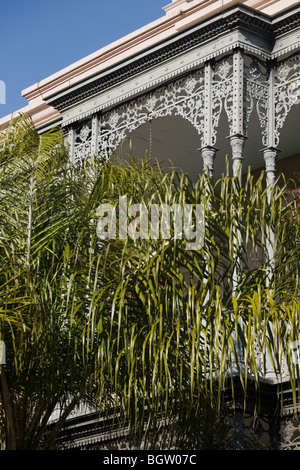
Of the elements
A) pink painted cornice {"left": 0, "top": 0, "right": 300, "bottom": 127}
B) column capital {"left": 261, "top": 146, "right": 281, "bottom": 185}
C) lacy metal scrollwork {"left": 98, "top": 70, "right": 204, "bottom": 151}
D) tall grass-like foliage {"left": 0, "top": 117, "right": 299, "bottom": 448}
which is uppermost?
pink painted cornice {"left": 0, "top": 0, "right": 300, "bottom": 127}

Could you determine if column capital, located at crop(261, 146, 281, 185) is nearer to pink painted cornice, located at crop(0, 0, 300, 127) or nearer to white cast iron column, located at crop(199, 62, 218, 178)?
white cast iron column, located at crop(199, 62, 218, 178)

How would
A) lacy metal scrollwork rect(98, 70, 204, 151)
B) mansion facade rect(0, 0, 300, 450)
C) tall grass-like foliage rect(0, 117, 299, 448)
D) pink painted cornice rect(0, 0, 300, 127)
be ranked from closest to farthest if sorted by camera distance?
1. tall grass-like foliage rect(0, 117, 299, 448)
2. mansion facade rect(0, 0, 300, 450)
3. lacy metal scrollwork rect(98, 70, 204, 151)
4. pink painted cornice rect(0, 0, 300, 127)

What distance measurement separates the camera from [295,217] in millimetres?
8844

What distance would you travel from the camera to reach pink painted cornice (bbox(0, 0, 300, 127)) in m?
11.9

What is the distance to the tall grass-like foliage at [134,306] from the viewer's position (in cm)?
767

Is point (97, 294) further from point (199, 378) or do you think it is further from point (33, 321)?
point (199, 378)

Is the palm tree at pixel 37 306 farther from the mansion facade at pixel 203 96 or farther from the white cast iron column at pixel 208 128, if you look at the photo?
the white cast iron column at pixel 208 128

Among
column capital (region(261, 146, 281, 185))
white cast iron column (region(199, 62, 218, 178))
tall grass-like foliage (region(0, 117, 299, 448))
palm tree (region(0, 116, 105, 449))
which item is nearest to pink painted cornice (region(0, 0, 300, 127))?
white cast iron column (region(199, 62, 218, 178))

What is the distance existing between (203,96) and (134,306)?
154 inches

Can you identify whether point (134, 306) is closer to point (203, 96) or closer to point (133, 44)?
point (203, 96)

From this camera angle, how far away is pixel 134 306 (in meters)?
8.02

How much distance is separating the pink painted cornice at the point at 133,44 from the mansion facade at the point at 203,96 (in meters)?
0.02

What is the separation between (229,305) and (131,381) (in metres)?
1.15

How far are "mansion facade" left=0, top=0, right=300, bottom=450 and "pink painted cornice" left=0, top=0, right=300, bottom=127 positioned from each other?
2cm
